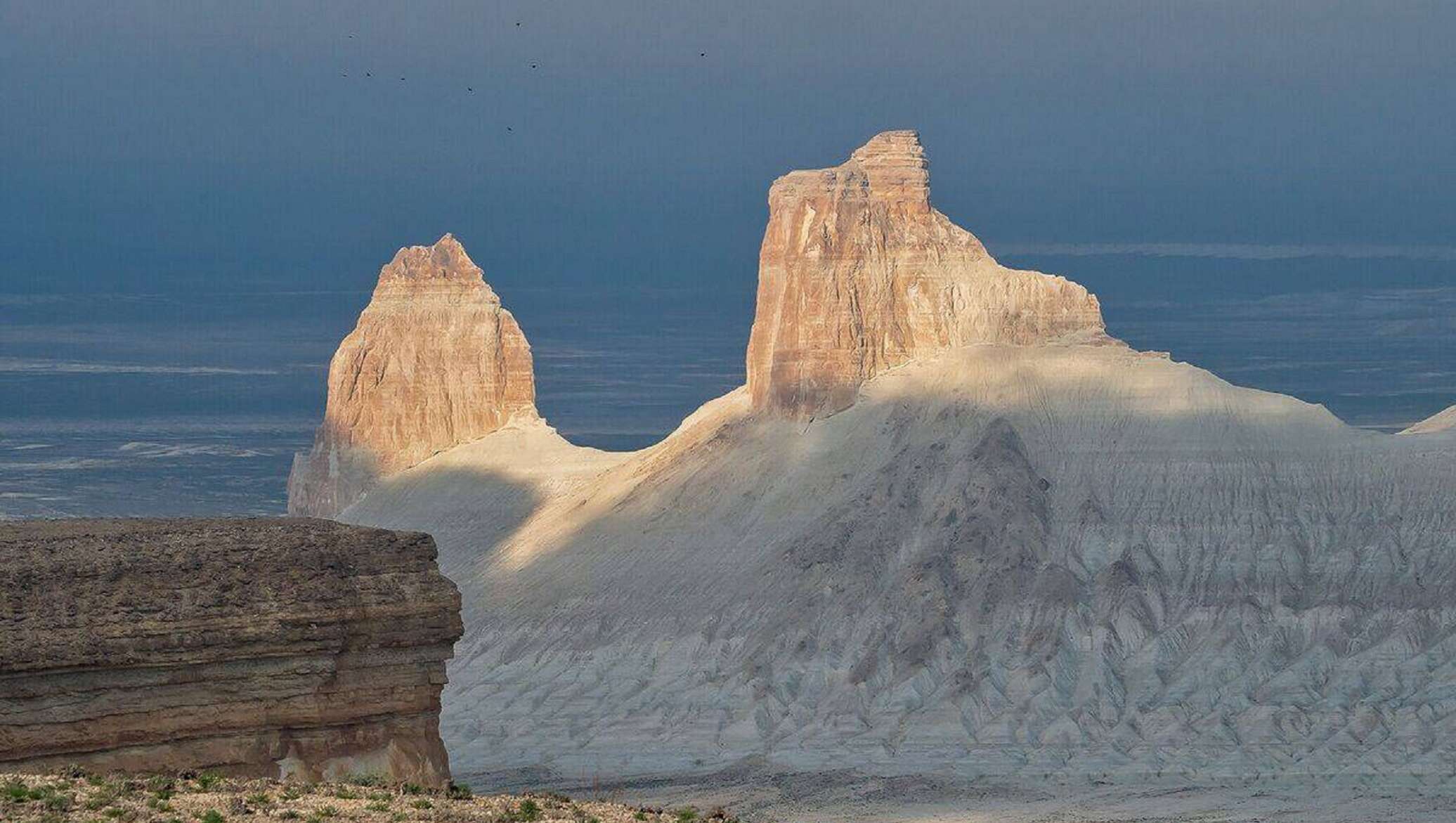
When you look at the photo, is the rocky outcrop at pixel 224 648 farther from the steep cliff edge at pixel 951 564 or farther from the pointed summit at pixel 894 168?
the pointed summit at pixel 894 168

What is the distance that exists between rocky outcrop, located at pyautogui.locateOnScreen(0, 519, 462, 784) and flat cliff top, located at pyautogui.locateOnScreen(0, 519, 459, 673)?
0.02 metres

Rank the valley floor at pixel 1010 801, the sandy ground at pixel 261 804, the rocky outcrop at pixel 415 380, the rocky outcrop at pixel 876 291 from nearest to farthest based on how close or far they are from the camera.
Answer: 1. the sandy ground at pixel 261 804
2. the valley floor at pixel 1010 801
3. the rocky outcrop at pixel 876 291
4. the rocky outcrop at pixel 415 380

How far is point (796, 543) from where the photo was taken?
12762 centimetres

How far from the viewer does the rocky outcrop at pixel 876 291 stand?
137375 mm

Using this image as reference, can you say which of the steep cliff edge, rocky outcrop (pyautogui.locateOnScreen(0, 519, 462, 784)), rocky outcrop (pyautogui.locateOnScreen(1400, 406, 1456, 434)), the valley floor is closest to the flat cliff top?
rocky outcrop (pyautogui.locateOnScreen(0, 519, 462, 784))

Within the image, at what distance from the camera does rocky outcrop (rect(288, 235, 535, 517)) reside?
15912 cm

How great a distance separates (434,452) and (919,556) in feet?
137

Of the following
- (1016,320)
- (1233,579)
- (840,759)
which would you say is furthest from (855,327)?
(840,759)

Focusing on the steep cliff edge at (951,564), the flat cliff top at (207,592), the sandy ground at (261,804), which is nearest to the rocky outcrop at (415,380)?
the steep cliff edge at (951,564)

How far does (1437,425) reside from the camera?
12925 cm

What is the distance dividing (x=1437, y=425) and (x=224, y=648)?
8969 centimetres

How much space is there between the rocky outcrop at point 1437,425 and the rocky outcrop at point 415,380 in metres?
48.4

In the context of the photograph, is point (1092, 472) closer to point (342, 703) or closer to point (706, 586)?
point (706, 586)

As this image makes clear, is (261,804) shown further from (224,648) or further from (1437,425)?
(1437,425)
